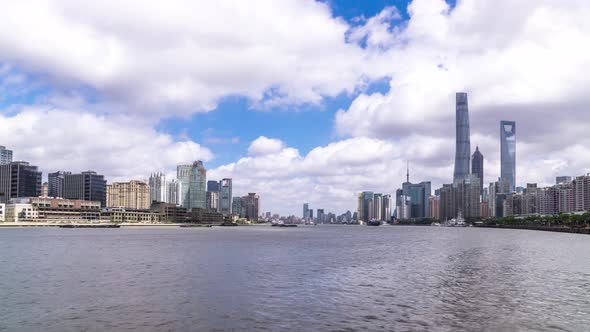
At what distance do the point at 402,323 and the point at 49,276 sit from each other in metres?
47.4

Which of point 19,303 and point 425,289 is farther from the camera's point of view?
point 425,289

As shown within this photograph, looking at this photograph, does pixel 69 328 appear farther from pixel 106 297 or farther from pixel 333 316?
pixel 333 316

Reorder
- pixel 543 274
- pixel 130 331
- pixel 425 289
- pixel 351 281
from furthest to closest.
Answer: pixel 543 274 < pixel 351 281 < pixel 425 289 < pixel 130 331

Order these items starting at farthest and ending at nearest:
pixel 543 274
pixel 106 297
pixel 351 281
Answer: pixel 543 274 → pixel 351 281 → pixel 106 297

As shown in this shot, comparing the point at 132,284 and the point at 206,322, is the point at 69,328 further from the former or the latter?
the point at 132,284

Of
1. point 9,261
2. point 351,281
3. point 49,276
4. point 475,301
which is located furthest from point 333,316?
point 9,261

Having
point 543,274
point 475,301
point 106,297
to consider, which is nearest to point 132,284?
point 106,297

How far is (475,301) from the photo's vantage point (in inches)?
1778

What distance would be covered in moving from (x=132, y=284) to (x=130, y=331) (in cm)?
2221

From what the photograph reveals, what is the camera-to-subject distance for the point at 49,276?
199 feet

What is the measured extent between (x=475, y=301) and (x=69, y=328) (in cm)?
3609

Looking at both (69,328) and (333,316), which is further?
(333,316)

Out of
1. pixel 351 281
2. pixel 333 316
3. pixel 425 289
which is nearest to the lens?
pixel 333 316

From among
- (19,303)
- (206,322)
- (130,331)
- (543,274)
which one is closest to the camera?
(130,331)
